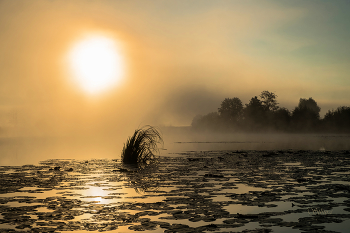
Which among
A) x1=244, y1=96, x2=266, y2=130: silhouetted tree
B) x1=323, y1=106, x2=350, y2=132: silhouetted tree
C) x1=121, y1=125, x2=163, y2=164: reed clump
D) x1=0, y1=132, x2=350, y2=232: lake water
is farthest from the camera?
x1=244, y1=96, x2=266, y2=130: silhouetted tree

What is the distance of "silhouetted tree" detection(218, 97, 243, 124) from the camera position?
13962 cm

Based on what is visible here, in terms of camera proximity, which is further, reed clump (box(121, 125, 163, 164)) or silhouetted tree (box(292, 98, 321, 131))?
silhouetted tree (box(292, 98, 321, 131))

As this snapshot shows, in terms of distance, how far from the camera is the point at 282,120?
396ft

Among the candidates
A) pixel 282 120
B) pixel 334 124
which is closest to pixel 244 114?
pixel 282 120

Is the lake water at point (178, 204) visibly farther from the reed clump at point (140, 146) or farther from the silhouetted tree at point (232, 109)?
the silhouetted tree at point (232, 109)

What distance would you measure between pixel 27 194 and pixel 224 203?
647cm

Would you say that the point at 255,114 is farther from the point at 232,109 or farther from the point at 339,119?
the point at 339,119

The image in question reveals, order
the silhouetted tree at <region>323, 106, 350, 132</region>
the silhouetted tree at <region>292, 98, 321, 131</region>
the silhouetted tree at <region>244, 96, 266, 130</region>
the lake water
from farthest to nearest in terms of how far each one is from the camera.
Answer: the silhouetted tree at <region>244, 96, 266, 130</region> < the silhouetted tree at <region>292, 98, 321, 131</region> < the silhouetted tree at <region>323, 106, 350, 132</region> < the lake water

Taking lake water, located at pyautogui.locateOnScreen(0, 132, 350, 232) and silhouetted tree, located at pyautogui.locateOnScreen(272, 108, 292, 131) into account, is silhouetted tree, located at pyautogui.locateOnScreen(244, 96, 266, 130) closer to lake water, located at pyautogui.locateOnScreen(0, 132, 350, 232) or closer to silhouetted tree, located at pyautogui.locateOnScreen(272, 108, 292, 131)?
silhouetted tree, located at pyautogui.locateOnScreen(272, 108, 292, 131)

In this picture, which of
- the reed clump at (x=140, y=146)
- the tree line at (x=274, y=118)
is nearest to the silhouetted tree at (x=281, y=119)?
the tree line at (x=274, y=118)

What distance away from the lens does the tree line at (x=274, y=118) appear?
4233 inches

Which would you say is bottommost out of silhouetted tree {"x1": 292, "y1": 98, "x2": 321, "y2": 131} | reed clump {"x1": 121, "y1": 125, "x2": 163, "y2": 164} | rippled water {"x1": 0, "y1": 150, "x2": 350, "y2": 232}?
rippled water {"x1": 0, "y1": 150, "x2": 350, "y2": 232}

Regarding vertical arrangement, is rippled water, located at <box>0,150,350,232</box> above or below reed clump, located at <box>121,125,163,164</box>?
below

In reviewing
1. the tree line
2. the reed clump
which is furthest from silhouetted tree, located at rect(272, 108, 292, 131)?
the reed clump
